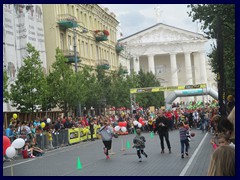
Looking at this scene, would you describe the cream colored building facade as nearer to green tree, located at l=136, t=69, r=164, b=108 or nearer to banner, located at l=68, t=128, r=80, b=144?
green tree, located at l=136, t=69, r=164, b=108

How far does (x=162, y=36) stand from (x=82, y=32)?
66975 millimetres

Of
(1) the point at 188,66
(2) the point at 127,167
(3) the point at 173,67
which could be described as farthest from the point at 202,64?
(2) the point at 127,167

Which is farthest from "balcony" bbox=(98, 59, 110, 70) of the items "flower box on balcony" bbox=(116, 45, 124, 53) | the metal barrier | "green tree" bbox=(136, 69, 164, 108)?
the metal barrier

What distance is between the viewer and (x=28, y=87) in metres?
32.7

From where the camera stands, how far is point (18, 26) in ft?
120

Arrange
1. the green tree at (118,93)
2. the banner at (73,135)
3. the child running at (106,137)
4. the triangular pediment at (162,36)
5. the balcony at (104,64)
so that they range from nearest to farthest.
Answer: the child running at (106,137) → the banner at (73,135) → the green tree at (118,93) → the balcony at (104,64) → the triangular pediment at (162,36)

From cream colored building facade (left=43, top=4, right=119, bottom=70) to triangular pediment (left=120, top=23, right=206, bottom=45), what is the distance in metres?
31.6

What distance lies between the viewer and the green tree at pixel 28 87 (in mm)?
32562

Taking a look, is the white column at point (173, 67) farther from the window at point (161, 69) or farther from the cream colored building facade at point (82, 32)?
the cream colored building facade at point (82, 32)

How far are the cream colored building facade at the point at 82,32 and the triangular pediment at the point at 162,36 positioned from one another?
104 ft

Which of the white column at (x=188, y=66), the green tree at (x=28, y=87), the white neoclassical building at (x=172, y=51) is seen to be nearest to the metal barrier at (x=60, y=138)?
the green tree at (x=28, y=87)

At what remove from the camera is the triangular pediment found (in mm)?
107375

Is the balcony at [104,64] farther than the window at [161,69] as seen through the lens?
No

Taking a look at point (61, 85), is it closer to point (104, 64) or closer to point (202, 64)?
point (104, 64)
